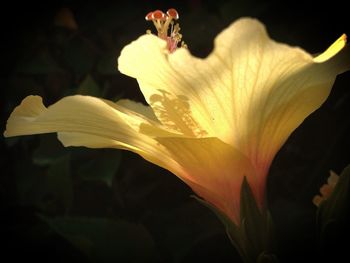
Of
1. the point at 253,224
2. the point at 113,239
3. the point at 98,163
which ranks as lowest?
the point at 113,239

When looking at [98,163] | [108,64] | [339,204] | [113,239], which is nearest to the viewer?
[339,204]

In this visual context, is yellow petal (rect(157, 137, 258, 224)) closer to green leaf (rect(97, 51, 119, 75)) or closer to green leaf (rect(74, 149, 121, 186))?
green leaf (rect(74, 149, 121, 186))

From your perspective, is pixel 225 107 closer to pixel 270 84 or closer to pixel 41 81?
pixel 270 84

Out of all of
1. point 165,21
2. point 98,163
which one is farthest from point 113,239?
point 165,21

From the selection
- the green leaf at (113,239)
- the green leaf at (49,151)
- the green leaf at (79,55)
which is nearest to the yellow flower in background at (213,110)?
the green leaf at (113,239)

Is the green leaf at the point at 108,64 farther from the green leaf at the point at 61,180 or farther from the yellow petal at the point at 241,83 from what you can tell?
the yellow petal at the point at 241,83

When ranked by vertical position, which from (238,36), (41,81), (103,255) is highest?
(238,36)

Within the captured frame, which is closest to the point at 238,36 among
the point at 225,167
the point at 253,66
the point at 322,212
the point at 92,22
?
the point at 253,66

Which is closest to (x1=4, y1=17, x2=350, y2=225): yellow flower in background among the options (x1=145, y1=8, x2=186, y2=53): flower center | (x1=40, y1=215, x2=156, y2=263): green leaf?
(x1=145, y1=8, x2=186, y2=53): flower center

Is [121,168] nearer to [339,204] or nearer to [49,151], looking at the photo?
[49,151]
